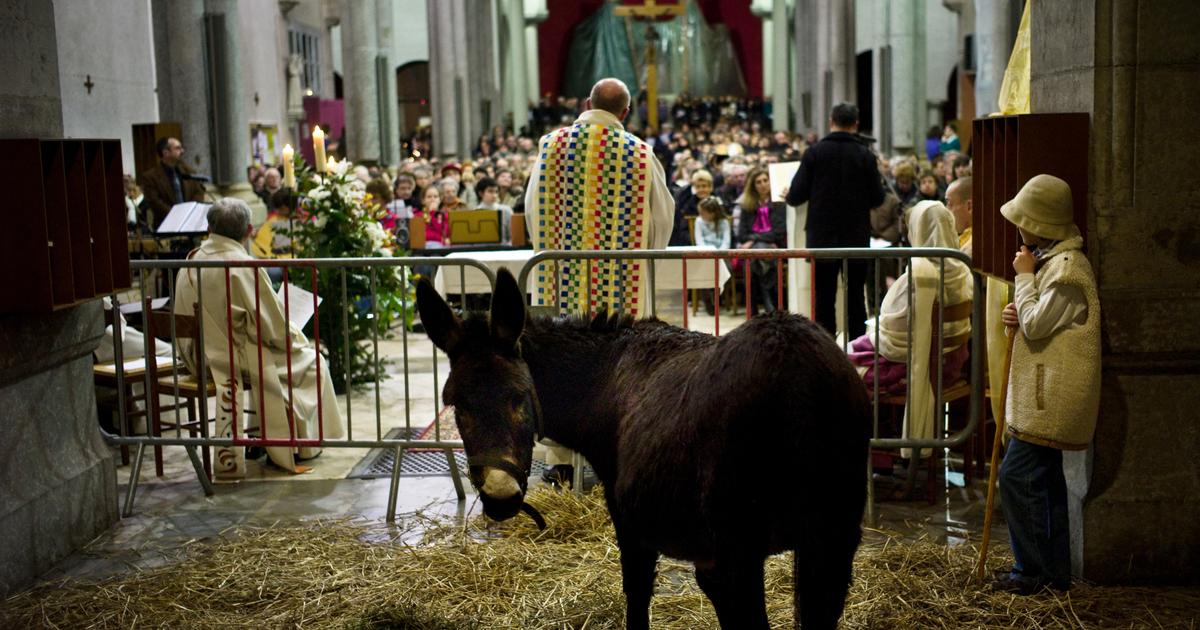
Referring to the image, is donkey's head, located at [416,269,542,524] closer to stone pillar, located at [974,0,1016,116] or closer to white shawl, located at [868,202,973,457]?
white shawl, located at [868,202,973,457]

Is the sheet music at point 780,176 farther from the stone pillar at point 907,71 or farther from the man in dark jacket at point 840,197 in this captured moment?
the stone pillar at point 907,71

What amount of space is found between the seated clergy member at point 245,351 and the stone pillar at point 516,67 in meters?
37.9

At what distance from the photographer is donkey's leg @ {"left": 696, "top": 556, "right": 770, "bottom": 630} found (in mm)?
3121

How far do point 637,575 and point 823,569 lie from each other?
872mm

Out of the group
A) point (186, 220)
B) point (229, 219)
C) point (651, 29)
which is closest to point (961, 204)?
point (229, 219)

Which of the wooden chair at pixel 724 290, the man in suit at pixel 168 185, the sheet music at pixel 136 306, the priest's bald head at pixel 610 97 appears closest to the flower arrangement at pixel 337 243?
the sheet music at pixel 136 306

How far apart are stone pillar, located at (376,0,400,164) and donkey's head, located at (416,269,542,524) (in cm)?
2321

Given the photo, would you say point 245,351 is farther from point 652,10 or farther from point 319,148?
point 652,10

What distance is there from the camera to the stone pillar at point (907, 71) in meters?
21.7

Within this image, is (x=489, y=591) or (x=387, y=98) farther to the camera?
(x=387, y=98)

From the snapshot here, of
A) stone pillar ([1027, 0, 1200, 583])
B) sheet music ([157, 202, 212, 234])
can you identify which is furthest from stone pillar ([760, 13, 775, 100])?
stone pillar ([1027, 0, 1200, 583])

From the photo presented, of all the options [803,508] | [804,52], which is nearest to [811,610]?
[803,508]

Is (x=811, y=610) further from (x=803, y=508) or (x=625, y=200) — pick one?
(x=625, y=200)

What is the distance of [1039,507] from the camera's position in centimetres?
502
